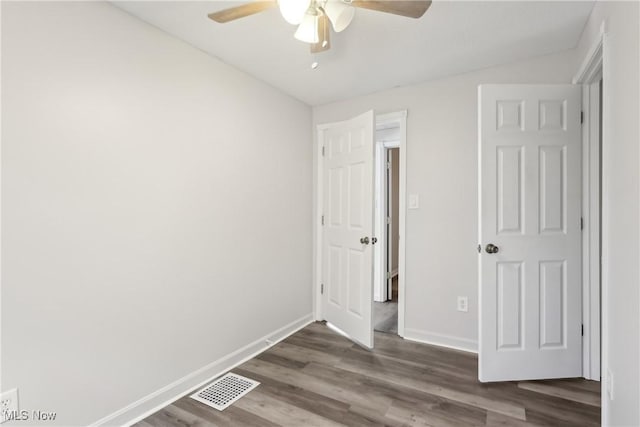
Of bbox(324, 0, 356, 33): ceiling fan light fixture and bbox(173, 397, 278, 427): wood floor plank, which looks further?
bbox(173, 397, 278, 427): wood floor plank

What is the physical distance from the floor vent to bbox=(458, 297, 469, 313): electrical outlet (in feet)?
5.75

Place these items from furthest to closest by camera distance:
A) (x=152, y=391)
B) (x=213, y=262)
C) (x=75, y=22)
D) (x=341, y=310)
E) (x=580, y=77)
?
(x=341, y=310)
(x=213, y=262)
(x=580, y=77)
(x=152, y=391)
(x=75, y=22)

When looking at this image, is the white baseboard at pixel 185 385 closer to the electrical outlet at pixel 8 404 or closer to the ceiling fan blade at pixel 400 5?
the electrical outlet at pixel 8 404

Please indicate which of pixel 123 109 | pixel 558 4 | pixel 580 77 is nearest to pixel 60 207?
pixel 123 109

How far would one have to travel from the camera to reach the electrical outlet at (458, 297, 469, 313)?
272 centimetres

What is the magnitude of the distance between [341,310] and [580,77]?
2.57 m

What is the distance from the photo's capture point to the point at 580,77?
2127 mm

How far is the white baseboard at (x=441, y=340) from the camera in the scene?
271 cm

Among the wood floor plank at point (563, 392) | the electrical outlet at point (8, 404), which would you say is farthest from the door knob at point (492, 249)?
the electrical outlet at point (8, 404)

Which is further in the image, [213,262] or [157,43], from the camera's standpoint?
[213,262]

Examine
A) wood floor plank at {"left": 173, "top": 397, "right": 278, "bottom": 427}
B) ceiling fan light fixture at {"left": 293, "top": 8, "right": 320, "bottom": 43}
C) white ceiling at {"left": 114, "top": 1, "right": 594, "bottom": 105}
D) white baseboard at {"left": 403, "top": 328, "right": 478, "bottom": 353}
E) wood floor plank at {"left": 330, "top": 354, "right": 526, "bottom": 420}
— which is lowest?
wood floor plank at {"left": 173, "top": 397, "right": 278, "bottom": 427}
